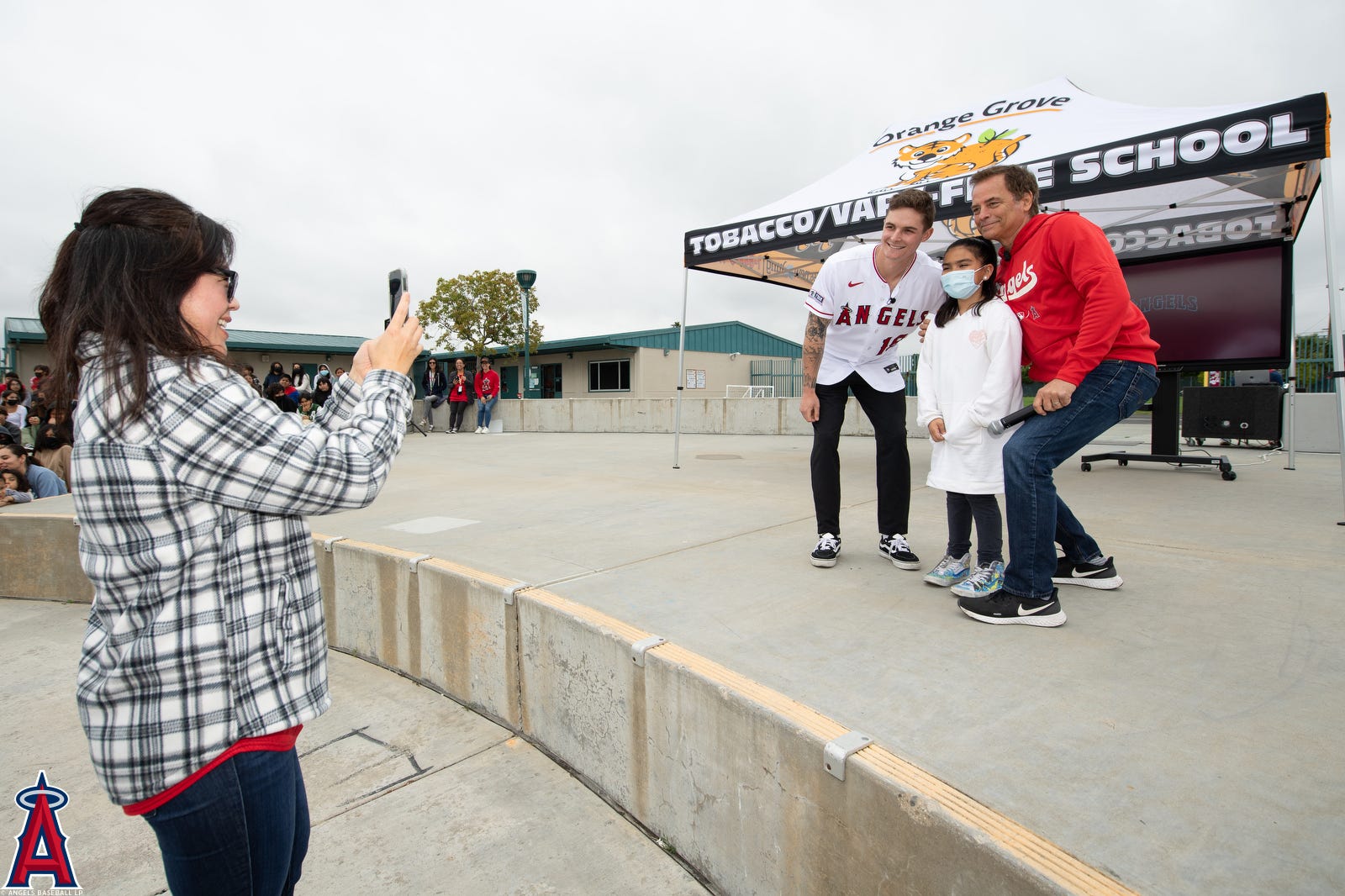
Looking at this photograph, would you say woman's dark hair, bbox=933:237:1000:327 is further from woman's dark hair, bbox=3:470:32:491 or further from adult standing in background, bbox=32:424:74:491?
adult standing in background, bbox=32:424:74:491

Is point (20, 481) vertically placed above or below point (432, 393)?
below

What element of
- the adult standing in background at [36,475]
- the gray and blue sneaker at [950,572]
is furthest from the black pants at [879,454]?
the adult standing in background at [36,475]

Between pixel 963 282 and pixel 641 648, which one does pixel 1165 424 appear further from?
pixel 641 648

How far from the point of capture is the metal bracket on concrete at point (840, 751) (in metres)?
1.56

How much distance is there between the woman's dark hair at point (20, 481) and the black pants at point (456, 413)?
957 centimetres

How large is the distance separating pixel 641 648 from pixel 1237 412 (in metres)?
9.80

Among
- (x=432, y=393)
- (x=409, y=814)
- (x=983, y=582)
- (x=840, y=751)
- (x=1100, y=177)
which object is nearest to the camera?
(x=840, y=751)

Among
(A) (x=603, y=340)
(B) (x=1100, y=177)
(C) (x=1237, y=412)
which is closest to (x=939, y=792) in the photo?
(B) (x=1100, y=177)

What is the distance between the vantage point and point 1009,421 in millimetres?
2668

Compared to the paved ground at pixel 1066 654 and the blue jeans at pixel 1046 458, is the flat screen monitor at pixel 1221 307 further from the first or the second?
the blue jeans at pixel 1046 458

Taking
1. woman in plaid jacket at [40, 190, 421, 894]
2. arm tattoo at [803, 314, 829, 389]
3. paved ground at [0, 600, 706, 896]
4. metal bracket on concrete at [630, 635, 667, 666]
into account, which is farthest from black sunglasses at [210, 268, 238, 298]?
arm tattoo at [803, 314, 829, 389]

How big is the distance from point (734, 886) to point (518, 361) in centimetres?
3038

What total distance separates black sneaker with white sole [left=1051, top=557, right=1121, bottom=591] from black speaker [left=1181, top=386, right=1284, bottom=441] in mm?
7799

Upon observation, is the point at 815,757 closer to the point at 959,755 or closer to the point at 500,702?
the point at 959,755
